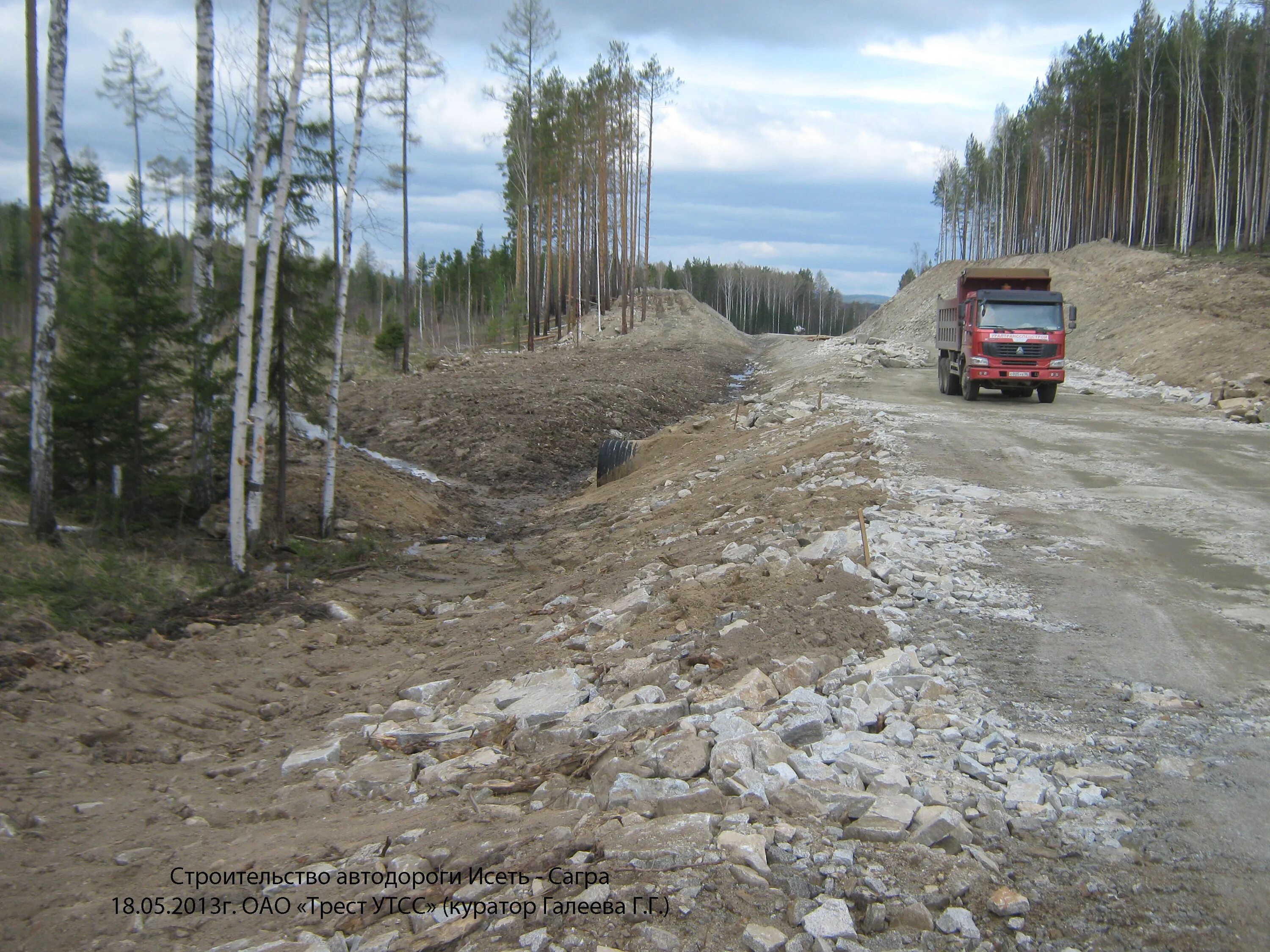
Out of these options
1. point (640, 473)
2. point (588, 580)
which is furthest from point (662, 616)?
point (640, 473)

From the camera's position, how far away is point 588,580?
10.4 meters

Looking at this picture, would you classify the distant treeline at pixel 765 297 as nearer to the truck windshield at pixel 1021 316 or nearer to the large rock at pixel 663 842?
the truck windshield at pixel 1021 316

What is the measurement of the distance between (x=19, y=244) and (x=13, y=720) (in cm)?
5822

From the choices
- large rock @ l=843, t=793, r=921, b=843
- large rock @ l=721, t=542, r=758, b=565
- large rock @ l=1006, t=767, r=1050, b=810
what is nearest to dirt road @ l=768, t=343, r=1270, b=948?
large rock @ l=1006, t=767, r=1050, b=810

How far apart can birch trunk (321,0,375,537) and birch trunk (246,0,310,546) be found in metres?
1.52

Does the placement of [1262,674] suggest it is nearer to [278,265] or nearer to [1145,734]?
[1145,734]

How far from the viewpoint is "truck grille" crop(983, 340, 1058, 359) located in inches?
794

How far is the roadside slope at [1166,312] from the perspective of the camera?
23.9 meters

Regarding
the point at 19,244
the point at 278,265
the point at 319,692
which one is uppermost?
the point at 19,244

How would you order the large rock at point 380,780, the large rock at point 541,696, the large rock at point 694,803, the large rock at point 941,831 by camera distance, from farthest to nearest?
the large rock at point 541,696 < the large rock at point 380,780 < the large rock at point 694,803 < the large rock at point 941,831

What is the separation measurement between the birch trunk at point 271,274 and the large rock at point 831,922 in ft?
35.2

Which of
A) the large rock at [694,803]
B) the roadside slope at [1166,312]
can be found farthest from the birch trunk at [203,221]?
the roadside slope at [1166,312]

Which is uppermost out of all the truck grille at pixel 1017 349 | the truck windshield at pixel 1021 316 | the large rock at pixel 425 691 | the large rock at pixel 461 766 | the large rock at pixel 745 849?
the truck windshield at pixel 1021 316

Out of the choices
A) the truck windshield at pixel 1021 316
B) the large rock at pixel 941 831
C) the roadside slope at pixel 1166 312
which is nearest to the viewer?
the large rock at pixel 941 831
